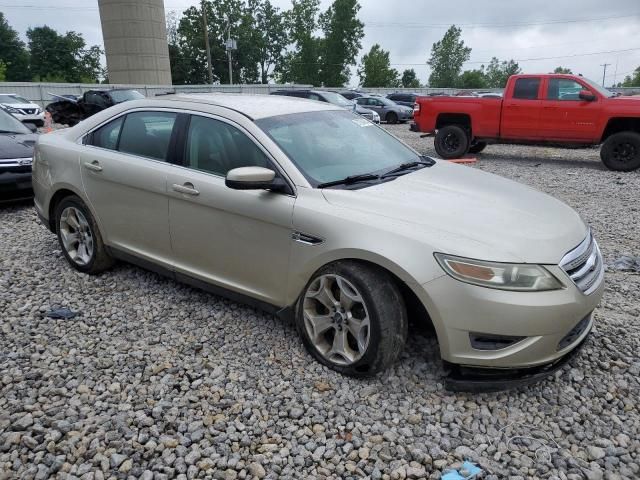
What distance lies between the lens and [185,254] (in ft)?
11.9

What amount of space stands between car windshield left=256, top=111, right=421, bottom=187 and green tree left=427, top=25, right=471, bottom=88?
8827 centimetres

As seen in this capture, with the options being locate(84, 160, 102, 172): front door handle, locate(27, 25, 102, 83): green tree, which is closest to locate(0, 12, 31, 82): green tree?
locate(27, 25, 102, 83): green tree

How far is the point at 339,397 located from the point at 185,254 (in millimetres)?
1552

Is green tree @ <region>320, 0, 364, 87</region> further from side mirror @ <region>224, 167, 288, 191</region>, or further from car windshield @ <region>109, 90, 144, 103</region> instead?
side mirror @ <region>224, 167, 288, 191</region>

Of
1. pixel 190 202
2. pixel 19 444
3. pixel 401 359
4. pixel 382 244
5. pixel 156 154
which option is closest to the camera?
pixel 19 444

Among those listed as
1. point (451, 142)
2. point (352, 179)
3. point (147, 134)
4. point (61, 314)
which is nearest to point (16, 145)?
point (147, 134)

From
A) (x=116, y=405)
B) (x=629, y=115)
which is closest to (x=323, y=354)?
(x=116, y=405)

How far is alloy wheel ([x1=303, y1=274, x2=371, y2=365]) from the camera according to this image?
285 centimetres

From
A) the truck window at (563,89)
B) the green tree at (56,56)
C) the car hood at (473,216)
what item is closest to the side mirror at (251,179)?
the car hood at (473,216)

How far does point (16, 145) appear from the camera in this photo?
6934 mm

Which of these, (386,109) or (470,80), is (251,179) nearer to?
(386,109)

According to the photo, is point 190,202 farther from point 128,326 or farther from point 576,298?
point 576,298

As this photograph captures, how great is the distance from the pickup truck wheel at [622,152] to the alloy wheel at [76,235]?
392 inches

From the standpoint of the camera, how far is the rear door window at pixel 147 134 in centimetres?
374
